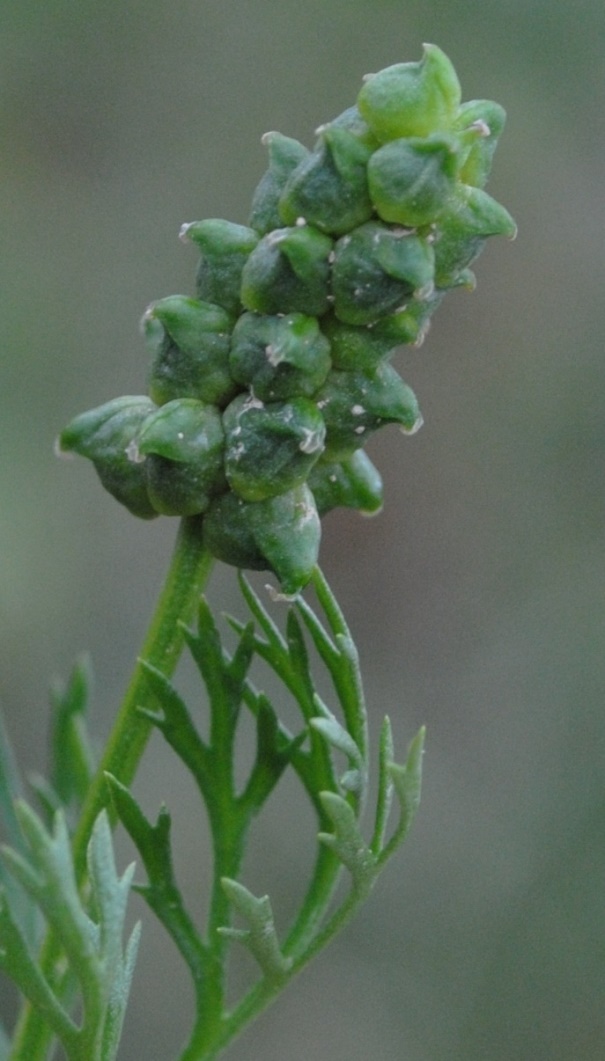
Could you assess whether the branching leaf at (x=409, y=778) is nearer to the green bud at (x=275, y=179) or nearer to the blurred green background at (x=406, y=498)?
the green bud at (x=275, y=179)

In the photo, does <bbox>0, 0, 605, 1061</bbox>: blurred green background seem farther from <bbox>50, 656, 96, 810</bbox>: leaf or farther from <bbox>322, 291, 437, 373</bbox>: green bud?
<bbox>322, 291, 437, 373</bbox>: green bud

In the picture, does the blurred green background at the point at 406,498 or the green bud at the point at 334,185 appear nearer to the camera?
the green bud at the point at 334,185

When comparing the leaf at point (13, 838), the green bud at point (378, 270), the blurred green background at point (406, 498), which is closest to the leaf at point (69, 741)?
the leaf at point (13, 838)

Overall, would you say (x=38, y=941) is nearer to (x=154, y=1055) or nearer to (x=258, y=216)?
(x=258, y=216)

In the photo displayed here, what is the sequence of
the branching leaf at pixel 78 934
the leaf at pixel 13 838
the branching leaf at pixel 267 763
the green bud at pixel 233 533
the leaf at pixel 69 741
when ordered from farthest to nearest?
the leaf at pixel 69 741
the leaf at pixel 13 838
the branching leaf at pixel 267 763
the green bud at pixel 233 533
the branching leaf at pixel 78 934

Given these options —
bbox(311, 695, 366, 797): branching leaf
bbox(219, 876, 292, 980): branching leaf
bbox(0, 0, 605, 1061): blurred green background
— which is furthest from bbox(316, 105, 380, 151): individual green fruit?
bbox(0, 0, 605, 1061): blurred green background

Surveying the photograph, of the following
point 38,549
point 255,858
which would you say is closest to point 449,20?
point 38,549

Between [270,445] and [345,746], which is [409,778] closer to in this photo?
[345,746]
